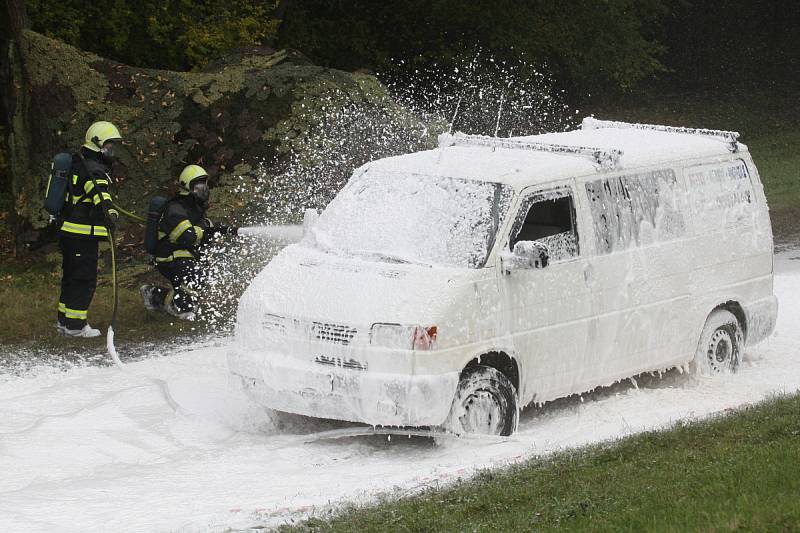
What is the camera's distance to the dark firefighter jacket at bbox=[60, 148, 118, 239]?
11.9 metres

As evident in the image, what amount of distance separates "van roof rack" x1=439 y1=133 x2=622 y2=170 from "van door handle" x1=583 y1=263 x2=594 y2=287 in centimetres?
74

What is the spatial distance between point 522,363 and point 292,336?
4.76 feet

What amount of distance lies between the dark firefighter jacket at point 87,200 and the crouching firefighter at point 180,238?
45cm

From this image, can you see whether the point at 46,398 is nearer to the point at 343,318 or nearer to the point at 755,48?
the point at 343,318

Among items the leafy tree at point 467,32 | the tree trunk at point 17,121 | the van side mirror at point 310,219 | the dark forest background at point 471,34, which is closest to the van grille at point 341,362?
the van side mirror at point 310,219

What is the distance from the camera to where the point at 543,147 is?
952 centimetres

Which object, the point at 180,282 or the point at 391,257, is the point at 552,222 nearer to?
the point at 391,257

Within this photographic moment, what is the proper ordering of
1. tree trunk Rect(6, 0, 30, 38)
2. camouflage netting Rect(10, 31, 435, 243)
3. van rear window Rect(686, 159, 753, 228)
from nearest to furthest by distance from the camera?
van rear window Rect(686, 159, 753, 228) → camouflage netting Rect(10, 31, 435, 243) → tree trunk Rect(6, 0, 30, 38)

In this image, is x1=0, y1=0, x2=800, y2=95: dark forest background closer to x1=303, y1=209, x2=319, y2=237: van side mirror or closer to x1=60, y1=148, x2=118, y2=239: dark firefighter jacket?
x1=60, y1=148, x2=118, y2=239: dark firefighter jacket

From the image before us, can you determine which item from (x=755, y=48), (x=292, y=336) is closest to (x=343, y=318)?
(x=292, y=336)

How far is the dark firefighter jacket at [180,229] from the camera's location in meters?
12.1

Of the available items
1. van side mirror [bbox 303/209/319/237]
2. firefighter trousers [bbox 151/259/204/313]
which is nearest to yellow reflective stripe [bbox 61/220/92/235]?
firefighter trousers [bbox 151/259/204/313]

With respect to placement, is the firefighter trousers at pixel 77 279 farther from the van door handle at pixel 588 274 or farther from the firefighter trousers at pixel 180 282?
the van door handle at pixel 588 274

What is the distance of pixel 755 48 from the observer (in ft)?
122
